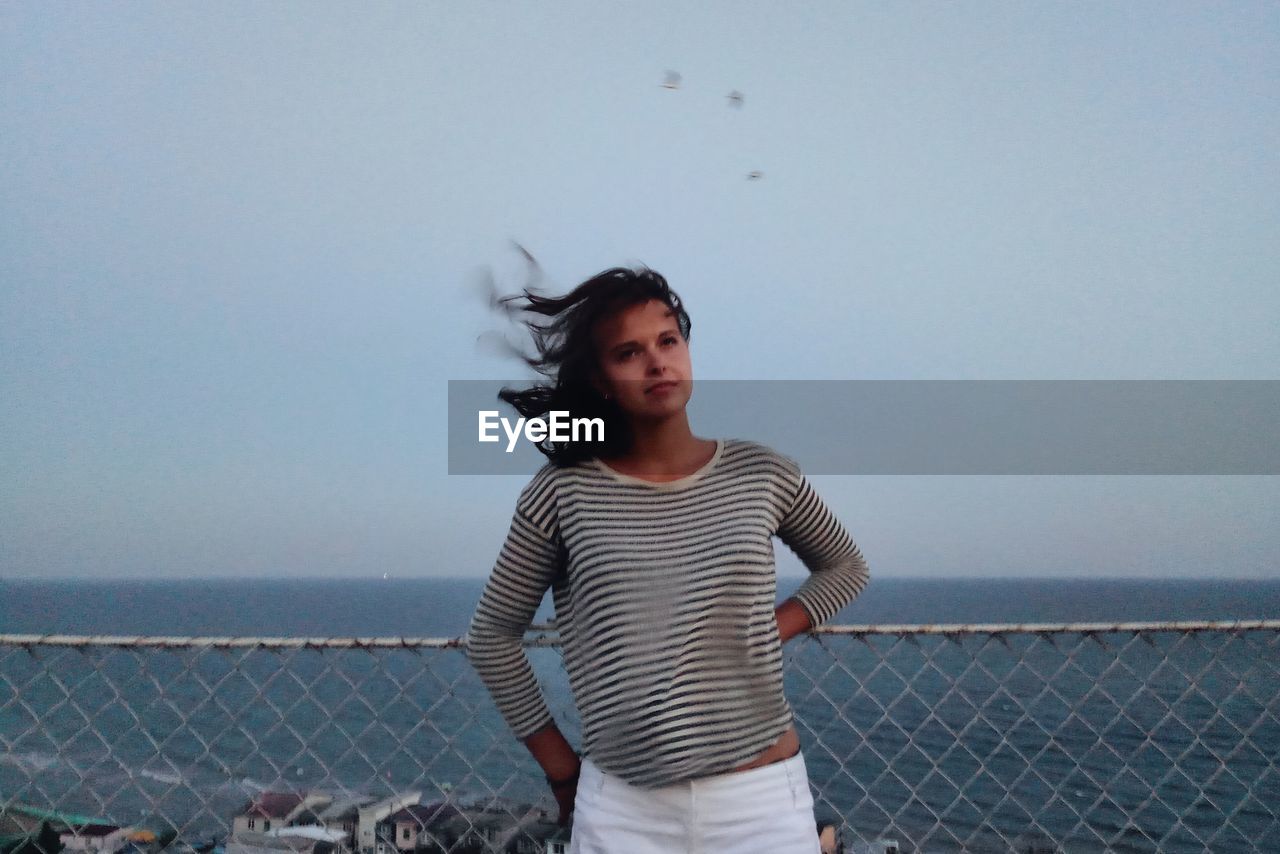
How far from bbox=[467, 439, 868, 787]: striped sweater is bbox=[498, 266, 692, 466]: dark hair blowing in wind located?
0.06 metres

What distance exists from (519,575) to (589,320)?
503 mm

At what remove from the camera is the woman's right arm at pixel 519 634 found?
1.64 metres

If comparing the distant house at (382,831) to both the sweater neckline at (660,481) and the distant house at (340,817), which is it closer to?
the distant house at (340,817)

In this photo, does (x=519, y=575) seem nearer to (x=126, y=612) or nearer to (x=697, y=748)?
(x=697, y=748)

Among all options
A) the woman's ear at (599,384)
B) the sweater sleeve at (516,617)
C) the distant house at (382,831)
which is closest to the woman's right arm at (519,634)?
the sweater sleeve at (516,617)

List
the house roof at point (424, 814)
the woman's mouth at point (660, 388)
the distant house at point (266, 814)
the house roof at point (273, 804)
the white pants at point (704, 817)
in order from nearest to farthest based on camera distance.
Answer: the white pants at point (704, 817), the woman's mouth at point (660, 388), the house roof at point (424, 814), the distant house at point (266, 814), the house roof at point (273, 804)

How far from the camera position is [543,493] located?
64.6 inches

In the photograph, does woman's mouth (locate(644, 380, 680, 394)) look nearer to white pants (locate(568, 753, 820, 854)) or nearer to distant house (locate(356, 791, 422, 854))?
white pants (locate(568, 753, 820, 854))

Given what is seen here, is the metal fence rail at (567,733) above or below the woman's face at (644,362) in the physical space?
below

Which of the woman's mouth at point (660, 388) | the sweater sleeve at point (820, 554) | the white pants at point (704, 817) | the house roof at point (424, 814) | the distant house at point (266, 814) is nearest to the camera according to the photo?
the white pants at point (704, 817)

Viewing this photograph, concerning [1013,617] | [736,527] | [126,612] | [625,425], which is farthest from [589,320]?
[126,612]

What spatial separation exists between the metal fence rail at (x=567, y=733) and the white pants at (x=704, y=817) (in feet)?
1.57

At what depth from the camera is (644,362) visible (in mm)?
1622

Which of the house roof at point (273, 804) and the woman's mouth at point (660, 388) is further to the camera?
the house roof at point (273, 804)
